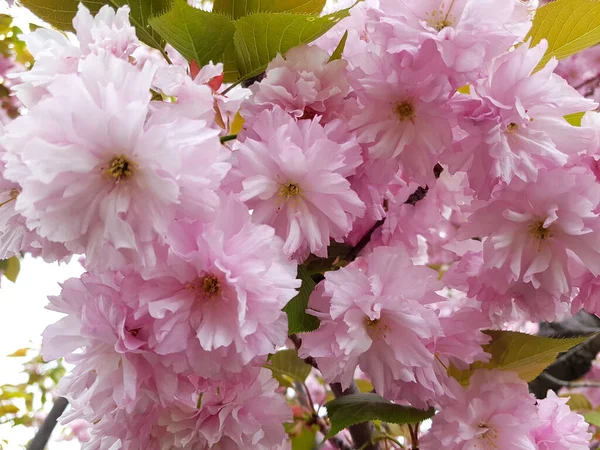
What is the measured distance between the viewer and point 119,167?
0.53 meters

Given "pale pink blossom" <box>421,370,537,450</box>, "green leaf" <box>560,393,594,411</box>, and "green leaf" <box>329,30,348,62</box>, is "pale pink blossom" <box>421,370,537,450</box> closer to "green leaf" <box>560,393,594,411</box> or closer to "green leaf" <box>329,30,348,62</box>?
"green leaf" <box>329,30,348,62</box>

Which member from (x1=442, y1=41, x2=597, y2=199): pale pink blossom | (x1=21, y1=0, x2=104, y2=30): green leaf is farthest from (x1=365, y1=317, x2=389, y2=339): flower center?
(x1=21, y1=0, x2=104, y2=30): green leaf

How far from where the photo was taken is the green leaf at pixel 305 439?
1.35 meters

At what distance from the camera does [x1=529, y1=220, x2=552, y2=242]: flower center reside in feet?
2.33

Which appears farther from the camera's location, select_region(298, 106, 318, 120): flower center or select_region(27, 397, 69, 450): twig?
select_region(27, 397, 69, 450): twig

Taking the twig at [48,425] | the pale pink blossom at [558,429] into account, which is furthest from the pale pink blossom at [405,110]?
the twig at [48,425]

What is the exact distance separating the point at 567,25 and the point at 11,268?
170 centimetres

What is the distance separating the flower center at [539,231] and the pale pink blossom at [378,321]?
14cm

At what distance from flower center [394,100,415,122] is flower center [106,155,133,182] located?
0.34 metres

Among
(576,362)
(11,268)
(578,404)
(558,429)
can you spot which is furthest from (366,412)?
(11,268)

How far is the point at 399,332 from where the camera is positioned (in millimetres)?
693

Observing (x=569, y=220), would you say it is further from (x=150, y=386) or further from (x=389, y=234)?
(x=150, y=386)

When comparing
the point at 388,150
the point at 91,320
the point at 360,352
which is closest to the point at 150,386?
the point at 91,320

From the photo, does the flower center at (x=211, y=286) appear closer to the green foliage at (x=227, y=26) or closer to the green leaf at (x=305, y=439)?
the green foliage at (x=227, y=26)
